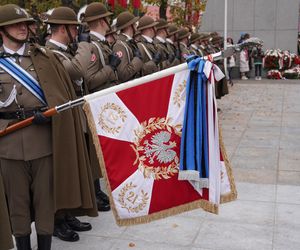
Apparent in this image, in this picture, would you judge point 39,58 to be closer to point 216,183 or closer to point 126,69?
point 216,183

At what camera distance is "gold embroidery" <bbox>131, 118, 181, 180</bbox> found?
3.46m

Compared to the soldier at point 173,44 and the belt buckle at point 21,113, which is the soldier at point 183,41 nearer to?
the soldier at point 173,44

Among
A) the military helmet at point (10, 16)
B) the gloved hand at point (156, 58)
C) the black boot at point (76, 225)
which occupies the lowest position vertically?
the black boot at point (76, 225)

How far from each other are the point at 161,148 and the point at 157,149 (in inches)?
1.2

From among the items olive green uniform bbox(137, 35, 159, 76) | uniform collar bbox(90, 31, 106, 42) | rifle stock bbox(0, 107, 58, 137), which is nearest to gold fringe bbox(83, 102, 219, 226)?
rifle stock bbox(0, 107, 58, 137)

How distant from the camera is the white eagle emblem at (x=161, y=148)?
348 centimetres

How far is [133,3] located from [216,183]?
1193 cm

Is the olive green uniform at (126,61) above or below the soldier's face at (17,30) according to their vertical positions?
below

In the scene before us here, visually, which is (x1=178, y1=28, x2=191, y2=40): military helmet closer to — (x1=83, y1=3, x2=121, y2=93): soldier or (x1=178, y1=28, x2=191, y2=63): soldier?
(x1=178, y1=28, x2=191, y2=63): soldier

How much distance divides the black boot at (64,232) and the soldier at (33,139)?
633mm

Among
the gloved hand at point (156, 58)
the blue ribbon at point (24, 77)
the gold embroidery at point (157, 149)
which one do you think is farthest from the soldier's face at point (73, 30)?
the gloved hand at point (156, 58)

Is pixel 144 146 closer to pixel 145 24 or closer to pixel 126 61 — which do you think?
pixel 126 61

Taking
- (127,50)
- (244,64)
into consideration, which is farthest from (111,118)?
(244,64)

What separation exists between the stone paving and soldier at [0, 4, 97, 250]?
78 cm
